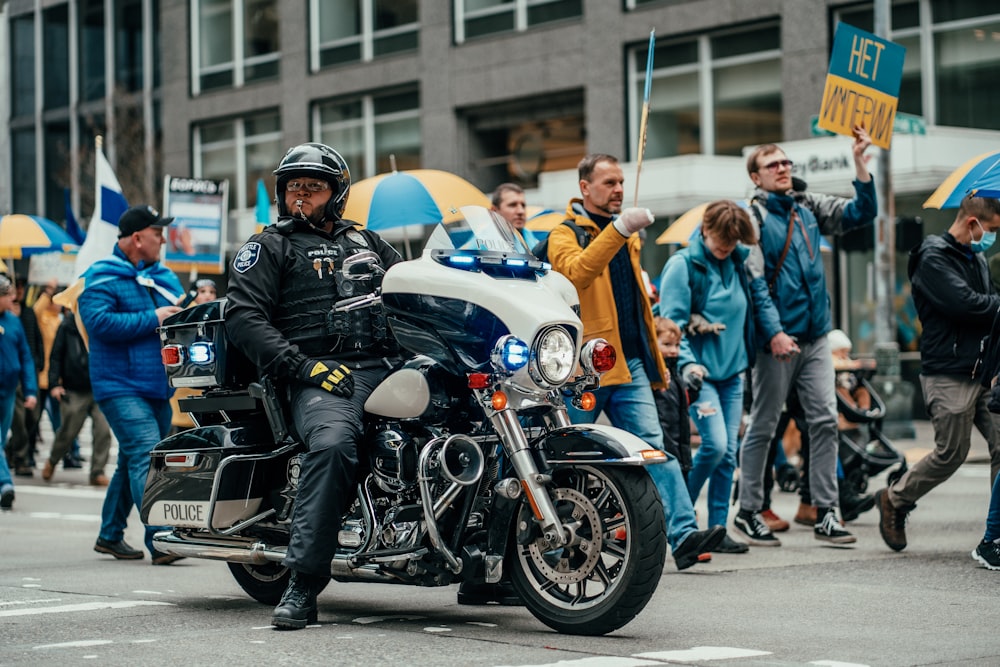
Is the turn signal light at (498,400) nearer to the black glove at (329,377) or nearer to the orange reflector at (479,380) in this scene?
the orange reflector at (479,380)

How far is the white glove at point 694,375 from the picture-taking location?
9.05 metres

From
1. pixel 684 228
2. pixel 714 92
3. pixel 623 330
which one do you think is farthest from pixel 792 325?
pixel 714 92

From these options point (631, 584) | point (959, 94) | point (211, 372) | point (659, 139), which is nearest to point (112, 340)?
point (211, 372)

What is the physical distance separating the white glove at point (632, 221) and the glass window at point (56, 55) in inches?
1600

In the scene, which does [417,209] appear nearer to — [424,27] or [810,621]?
[810,621]

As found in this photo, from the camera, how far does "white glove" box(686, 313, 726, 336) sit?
30.5ft

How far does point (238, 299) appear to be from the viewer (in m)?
A: 6.78

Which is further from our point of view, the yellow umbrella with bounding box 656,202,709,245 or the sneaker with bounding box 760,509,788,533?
the yellow umbrella with bounding box 656,202,709,245

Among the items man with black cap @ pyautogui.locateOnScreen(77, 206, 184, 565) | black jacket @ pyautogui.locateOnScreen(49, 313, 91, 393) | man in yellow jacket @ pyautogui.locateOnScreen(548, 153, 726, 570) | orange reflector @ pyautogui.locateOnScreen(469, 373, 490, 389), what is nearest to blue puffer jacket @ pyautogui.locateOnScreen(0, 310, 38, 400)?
black jacket @ pyautogui.locateOnScreen(49, 313, 91, 393)

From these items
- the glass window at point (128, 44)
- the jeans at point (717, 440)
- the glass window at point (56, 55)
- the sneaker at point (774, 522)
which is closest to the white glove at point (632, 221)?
the jeans at point (717, 440)

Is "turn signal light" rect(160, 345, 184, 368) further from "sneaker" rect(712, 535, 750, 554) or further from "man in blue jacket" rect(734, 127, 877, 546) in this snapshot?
"man in blue jacket" rect(734, 127, 877, 546)

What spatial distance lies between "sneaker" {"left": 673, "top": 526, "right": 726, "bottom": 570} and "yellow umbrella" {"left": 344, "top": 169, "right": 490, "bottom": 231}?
5.05 meters

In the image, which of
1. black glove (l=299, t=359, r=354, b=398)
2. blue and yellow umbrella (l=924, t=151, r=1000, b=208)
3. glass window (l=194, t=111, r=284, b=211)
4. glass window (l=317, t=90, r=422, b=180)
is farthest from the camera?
glass window (l=194, t=111, r=284, b=211)

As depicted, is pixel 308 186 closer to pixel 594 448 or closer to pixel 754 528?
pixel 594 448
